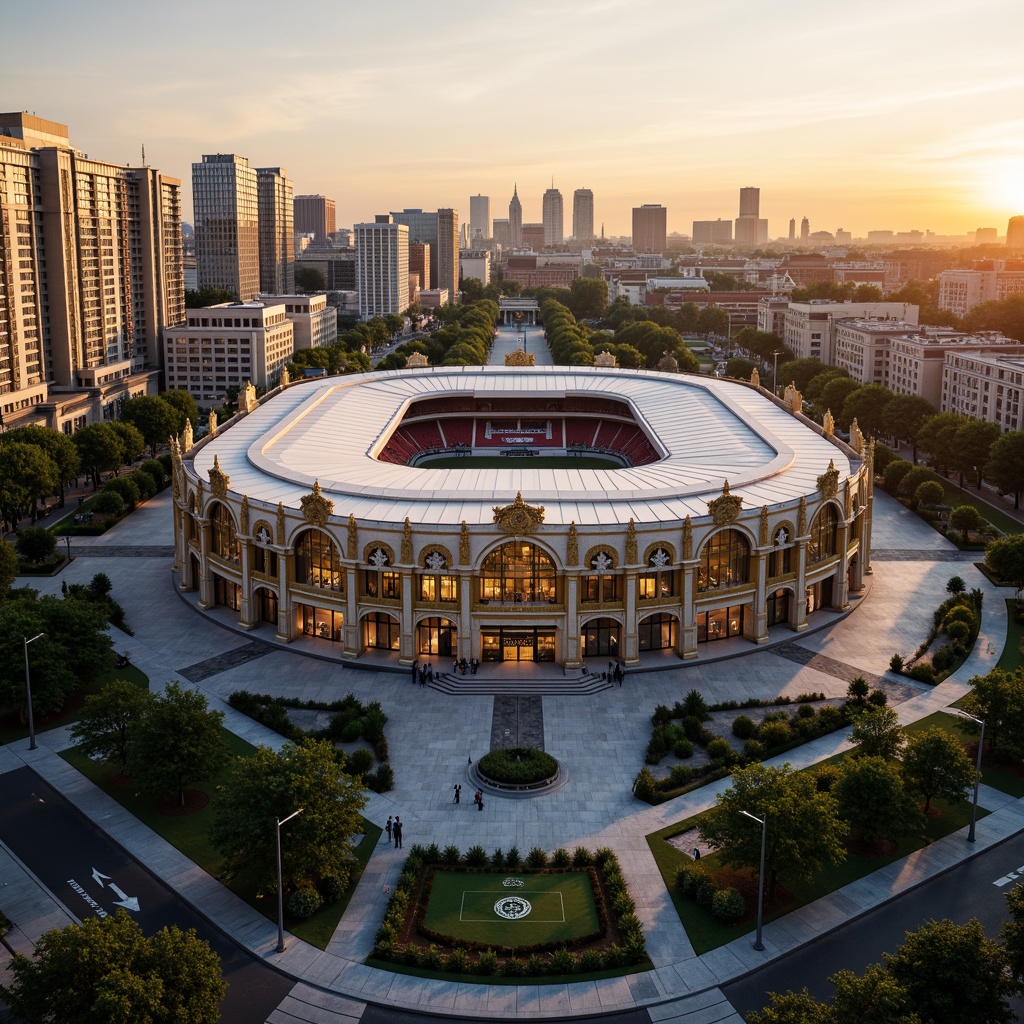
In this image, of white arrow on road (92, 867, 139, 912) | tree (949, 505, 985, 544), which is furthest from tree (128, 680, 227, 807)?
tree (949, 505, 985, 544)

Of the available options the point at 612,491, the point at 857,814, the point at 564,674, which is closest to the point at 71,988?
the point at 857,814

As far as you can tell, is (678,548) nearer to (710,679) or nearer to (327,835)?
(710,679)

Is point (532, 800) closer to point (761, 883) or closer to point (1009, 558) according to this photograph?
point (761, 883)

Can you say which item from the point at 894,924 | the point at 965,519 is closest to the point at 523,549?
the point at 894,924

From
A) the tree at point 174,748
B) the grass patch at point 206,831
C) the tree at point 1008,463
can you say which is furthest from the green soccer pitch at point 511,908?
the tree at point 1008,463

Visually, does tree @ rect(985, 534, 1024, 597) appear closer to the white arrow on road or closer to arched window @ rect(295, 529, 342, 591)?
arched window @ rect(295, 529, 342, 591)

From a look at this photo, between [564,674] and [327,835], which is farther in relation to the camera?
[564,674]
